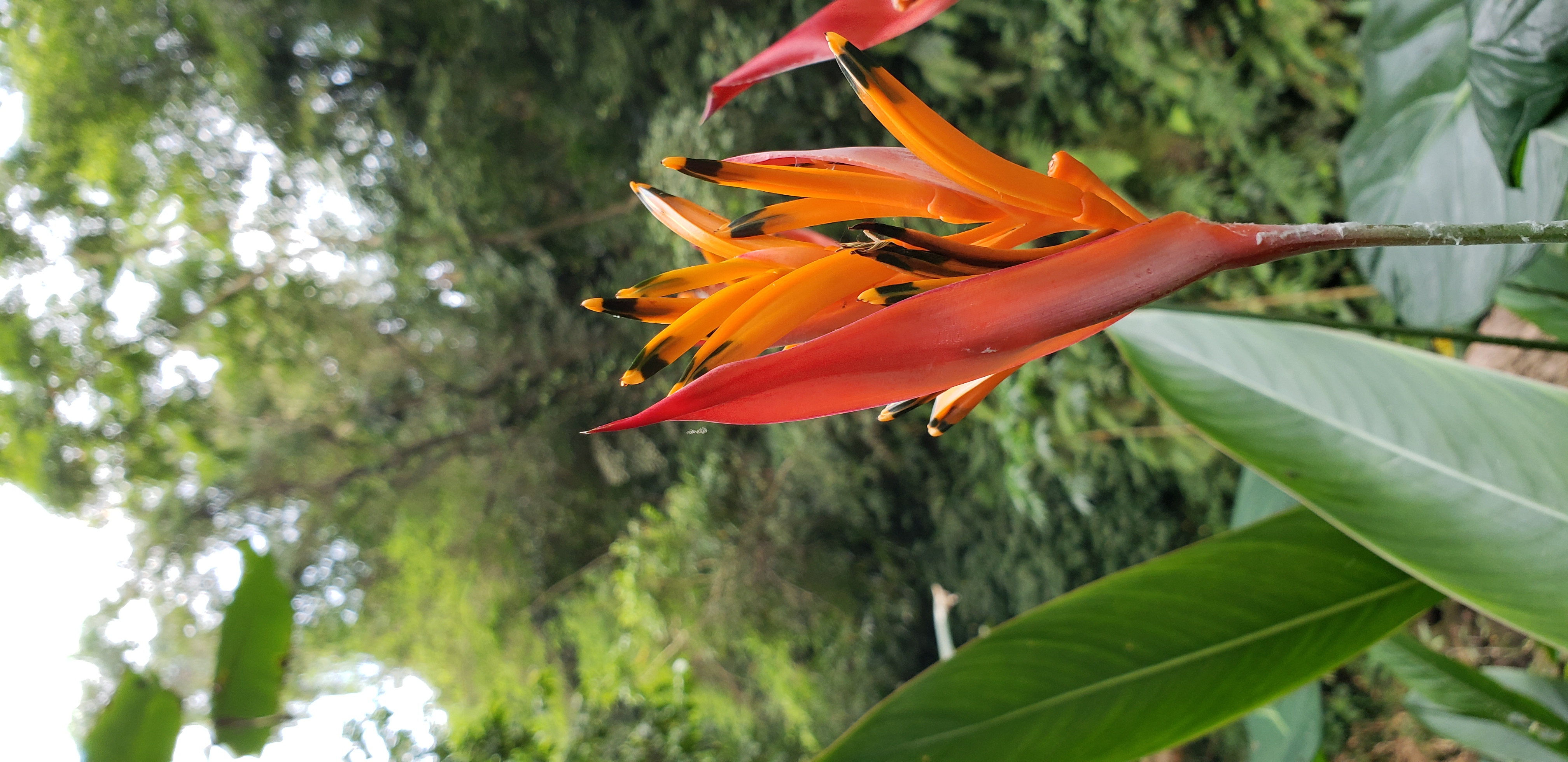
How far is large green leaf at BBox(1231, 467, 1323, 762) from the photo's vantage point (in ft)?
2.82

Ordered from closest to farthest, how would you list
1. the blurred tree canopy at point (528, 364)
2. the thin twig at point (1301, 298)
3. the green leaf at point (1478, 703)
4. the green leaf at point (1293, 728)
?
1. the green leaf at point (1478, 703)
2. the green leaf at point (1293, 728)
3. the thin twig at point (1301, 298)
4. the blurred tree canopy at point (528, 364)

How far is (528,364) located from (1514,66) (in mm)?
2172

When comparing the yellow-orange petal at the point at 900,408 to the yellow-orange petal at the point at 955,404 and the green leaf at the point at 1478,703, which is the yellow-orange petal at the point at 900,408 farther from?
the green leaf at the point at 1478,703

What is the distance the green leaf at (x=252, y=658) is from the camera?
0.88 metres

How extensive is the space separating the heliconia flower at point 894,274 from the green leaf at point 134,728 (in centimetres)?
89

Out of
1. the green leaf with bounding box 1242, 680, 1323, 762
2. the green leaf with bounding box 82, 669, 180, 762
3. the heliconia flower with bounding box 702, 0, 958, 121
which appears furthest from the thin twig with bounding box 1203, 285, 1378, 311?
the green leaf with bounding box 82, 669, 180, 762

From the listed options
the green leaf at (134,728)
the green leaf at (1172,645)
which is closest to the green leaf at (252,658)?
the green leaf at (134,728)

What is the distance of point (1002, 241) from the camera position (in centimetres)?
27

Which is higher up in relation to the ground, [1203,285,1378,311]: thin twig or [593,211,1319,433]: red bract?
[1203,285,1378,311]: thin twig

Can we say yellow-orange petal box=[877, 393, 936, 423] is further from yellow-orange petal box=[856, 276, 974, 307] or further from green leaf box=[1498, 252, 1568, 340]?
green leaf box=[1498, 252, 1568, 340]

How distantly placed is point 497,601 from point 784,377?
252cm

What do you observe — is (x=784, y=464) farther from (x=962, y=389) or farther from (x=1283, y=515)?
(x=962, y=389)

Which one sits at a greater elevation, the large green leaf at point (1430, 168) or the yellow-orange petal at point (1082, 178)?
the large green leaf at point (1430, 168)

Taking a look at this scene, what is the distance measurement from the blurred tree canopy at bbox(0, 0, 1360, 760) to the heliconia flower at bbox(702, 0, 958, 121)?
44.1 inches
